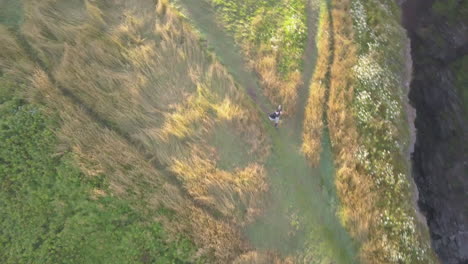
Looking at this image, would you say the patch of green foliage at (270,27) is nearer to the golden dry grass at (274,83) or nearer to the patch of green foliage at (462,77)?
the golden dry grass at (274,83)

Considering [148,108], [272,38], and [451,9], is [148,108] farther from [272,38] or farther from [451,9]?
[451,9]

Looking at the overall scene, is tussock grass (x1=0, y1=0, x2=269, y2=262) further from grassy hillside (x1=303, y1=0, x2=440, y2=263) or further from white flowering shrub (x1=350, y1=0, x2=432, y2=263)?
white flowering shrub (x1=350, y1=0, x2=432, y2=263)

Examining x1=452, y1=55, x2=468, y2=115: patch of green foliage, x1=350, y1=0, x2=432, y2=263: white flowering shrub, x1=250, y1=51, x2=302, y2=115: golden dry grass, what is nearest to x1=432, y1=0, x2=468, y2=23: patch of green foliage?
x1=452, y1=55, x2=468, y2=115: patch of green foliage

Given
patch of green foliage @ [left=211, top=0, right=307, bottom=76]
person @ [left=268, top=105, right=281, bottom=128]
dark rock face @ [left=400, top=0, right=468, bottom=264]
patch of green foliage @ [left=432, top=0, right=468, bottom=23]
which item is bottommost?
dark rock face @ [left=400, top=0, right=468, bottom=264]

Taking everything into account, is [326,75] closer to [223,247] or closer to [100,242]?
[223,247]

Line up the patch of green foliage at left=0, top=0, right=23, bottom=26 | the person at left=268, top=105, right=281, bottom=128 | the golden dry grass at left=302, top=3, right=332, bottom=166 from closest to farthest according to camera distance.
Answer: the patch of green foliage at left=0, top=0, right=23, bottom=26 → the person at left=268, top=105, right=281, bottom=128 → the golden dry grass at left=302, top=3, right=332, bottom=166

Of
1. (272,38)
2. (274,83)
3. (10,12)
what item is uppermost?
(10,12)

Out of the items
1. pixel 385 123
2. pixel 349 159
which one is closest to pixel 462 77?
pixel 385 123
